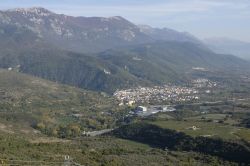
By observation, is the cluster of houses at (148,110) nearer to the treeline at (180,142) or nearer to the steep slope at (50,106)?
the steep slope at (50,106)

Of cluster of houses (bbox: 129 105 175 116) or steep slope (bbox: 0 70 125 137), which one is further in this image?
cluster of houses (bbox: 129 105 175 116)

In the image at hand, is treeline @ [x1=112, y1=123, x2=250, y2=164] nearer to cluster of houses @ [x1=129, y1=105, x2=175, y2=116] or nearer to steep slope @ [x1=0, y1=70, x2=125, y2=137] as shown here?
steep slope @ [x1=0, y1=70, x2=125, y2=137]

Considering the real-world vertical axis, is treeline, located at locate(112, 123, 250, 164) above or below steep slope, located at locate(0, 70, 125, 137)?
above

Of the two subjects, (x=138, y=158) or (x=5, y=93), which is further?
(x=5, y=93)

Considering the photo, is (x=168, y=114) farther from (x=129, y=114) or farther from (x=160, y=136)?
(x=160, y=136)

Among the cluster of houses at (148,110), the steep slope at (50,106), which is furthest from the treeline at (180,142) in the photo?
the cluster of houses at (148,110)

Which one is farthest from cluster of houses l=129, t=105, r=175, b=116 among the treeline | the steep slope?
the treeline

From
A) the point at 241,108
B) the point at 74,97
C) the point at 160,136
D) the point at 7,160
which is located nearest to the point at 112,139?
the point at 160,136

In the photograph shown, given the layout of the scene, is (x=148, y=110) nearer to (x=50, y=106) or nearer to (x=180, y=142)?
(x=50, y=106)
